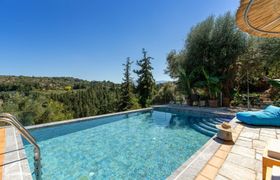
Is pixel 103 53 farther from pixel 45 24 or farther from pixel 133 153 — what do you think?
pixel 133 153

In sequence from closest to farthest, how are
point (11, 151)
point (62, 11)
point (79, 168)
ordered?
point (11, 151)
point (79, 168)
point (62, 11)

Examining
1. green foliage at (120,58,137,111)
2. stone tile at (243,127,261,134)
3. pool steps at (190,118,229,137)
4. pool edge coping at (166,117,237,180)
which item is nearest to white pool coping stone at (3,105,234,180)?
pool edge coping at (166,117,237,180)

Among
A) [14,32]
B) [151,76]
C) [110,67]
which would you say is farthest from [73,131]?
[110,67]

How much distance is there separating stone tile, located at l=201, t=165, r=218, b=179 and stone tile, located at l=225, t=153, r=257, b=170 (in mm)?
543

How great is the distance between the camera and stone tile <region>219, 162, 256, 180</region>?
2756 mm

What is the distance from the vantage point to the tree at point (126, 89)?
63.7 ft

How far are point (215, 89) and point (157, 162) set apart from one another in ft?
31.6

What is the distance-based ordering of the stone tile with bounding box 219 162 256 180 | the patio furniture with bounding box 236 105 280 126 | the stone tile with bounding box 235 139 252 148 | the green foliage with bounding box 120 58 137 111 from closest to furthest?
the stone tile with bounding box 219 162 256 180, the stone tile with bounding box 235 139 252 148, the patio furniture with bounding box 236 105 280 126, the green foliage with bounding box 120 58 137 111

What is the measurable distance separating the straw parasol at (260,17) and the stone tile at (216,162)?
8.83 ft

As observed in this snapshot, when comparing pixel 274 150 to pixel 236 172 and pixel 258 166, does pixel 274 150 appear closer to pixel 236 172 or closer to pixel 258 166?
pixel 236 172

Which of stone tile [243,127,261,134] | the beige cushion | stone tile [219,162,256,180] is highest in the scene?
the beige cushion

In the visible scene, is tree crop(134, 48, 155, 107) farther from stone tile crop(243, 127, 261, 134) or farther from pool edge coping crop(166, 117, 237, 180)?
pool edge coping crop(166, 117, 237, 180)

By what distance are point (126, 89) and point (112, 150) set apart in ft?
45.8

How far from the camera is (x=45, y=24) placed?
476 inches
